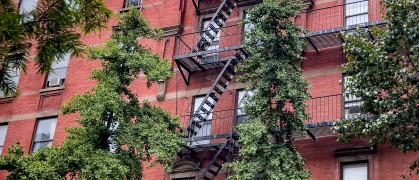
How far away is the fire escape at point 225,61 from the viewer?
1992 cm

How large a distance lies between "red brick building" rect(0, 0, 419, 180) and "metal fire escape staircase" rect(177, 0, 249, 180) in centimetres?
4

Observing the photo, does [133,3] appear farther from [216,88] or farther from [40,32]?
[40,32]

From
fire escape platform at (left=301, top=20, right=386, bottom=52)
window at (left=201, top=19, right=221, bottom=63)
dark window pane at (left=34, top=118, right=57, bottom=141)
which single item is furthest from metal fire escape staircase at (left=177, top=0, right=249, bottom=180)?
dark window pane at (left=34, top=118, right=57, bottom=141)

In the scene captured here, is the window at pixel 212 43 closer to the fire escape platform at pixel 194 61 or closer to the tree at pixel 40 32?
the fire escape platform at pixel 194 61

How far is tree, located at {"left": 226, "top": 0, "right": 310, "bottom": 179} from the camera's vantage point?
650 inches

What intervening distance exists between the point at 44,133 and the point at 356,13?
44.4 ft

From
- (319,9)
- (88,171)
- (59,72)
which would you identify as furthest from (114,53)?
(59,72)

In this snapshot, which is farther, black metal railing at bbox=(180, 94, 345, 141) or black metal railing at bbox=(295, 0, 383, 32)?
black metal railing at bbox=(295, 0, 383, 32)

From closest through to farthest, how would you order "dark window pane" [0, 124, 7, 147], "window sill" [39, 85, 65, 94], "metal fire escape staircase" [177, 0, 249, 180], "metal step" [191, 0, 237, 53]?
"metal fire escape staircase" [177, 0, 249, 180] → "metal step" [191, 0, 237, 53] → "window sill" [39, 85, 65, 94] → "dark window pane" [0, 124, 7, 147]

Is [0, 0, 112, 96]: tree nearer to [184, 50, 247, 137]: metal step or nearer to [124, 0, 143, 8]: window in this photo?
[184, 50, 247, 137]: metal step

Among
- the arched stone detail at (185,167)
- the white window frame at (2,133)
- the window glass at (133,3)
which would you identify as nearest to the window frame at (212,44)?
the window glass at (133,3)

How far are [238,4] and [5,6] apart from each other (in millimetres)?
17788

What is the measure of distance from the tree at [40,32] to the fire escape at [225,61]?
12.5m

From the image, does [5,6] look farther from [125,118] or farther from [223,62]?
[223,62]
